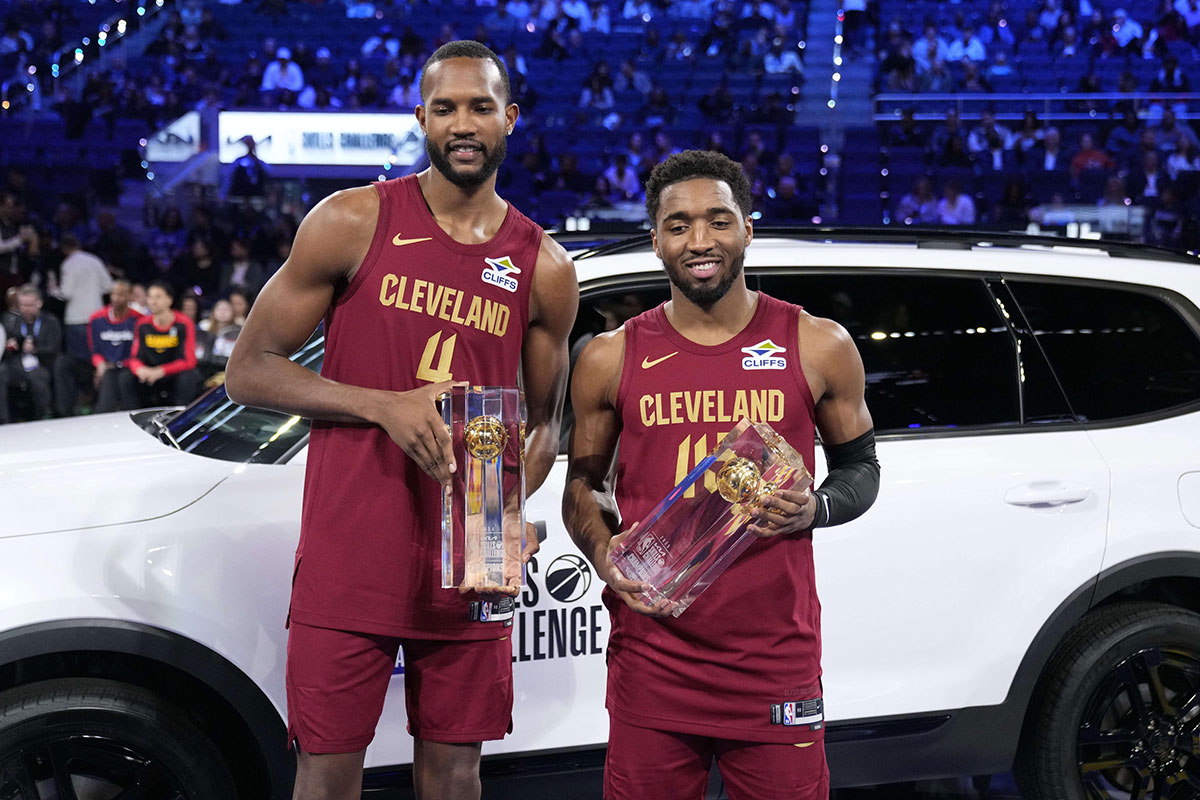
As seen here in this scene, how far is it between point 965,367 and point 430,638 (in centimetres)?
182

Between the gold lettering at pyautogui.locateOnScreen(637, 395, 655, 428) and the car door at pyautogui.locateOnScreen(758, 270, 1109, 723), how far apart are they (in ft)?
3.41

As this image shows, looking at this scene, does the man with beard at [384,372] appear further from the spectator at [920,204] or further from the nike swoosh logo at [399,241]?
the spectator at [920,204]

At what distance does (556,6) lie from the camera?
20328 millimetres

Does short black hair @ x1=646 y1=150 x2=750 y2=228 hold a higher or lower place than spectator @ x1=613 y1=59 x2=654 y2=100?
lower

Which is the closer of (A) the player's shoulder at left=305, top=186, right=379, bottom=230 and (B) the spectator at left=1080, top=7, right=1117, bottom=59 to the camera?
(A) the player's shoulder at left=305, top=186, right=379, bottom=230

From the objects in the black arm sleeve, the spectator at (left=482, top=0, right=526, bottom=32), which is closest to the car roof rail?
the black arm sleeve

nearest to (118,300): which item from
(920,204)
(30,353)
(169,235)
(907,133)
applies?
(30,353)

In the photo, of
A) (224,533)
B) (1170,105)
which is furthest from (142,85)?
(224,533)

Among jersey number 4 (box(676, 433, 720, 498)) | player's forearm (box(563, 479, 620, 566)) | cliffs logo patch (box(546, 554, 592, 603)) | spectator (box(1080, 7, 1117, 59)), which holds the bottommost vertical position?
cliffs logo patch (box(546, 554, 592, 603))

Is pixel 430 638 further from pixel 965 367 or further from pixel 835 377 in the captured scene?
pixel 965 367

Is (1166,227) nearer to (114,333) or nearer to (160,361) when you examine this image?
(160,361)

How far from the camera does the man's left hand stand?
2.29 m

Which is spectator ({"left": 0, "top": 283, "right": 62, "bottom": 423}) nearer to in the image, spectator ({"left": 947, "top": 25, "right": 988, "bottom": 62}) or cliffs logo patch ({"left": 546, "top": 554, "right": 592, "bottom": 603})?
cliffs logo patch ({"left": 546, "top": 554, "right": 592, "bottom": 603})

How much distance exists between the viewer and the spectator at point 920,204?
1343 cm
